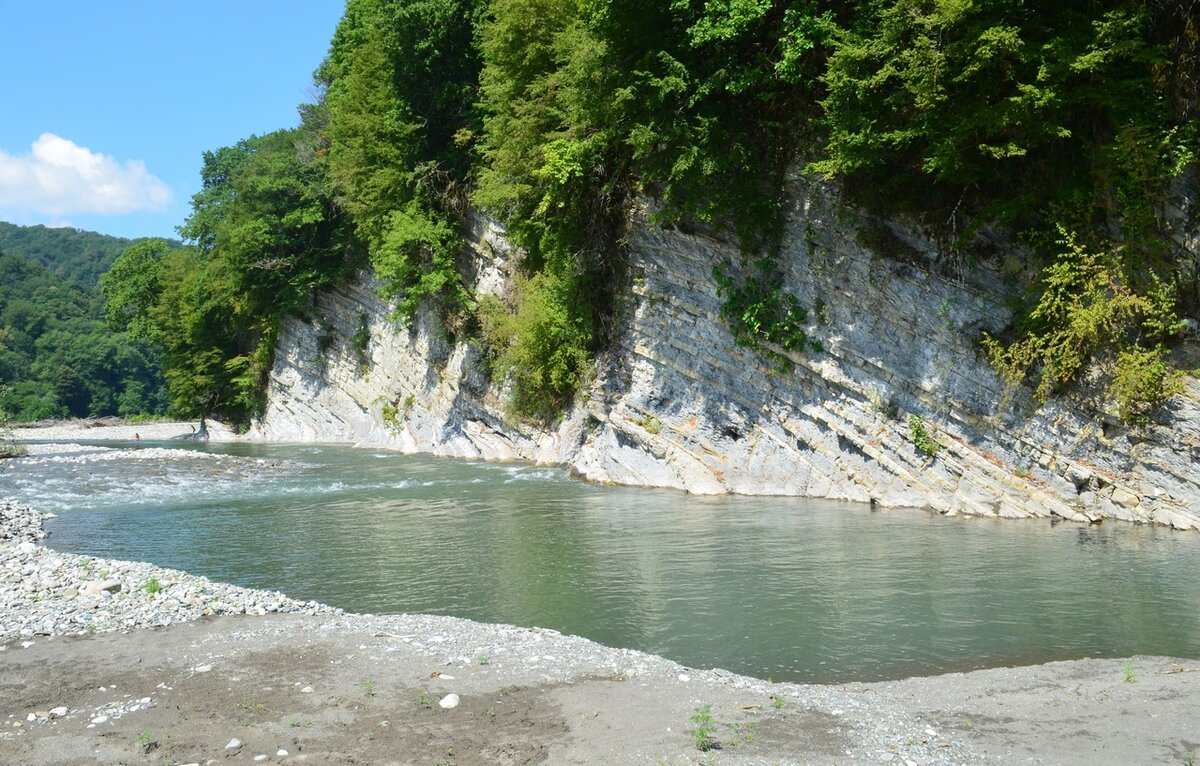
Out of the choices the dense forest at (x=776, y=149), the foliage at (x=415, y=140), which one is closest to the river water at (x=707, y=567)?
the dense forest at (x=776, y=149)

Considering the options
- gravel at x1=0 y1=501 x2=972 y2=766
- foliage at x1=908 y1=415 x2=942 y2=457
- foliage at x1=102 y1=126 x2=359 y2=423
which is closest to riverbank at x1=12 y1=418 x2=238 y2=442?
foliage at x1=102 y1=126 x2=359 y2=423

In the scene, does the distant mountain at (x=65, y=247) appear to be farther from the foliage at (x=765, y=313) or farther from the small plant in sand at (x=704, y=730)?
the small plant in sand at (x=704, y=730)

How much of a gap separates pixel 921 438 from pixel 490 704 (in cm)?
1299

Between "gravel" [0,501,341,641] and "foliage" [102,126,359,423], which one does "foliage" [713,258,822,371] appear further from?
"foliage" [102,126,359,423]

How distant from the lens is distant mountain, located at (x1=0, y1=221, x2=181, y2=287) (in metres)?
150

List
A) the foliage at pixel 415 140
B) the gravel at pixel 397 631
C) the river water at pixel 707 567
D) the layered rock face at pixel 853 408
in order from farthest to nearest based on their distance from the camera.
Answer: the foliage at pixel 415 140 → the layered rock face at pixel 853 408 → the river water at pixel 707 567 → the gravel at pixel 397 631

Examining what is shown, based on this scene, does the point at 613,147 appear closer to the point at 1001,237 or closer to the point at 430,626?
the point at 1001,237

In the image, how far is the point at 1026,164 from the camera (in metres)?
17.6

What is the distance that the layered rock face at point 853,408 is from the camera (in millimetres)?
16828

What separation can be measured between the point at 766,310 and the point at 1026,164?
605cm

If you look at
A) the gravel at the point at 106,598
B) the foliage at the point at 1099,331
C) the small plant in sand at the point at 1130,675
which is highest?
the foliage at the point at 1099,331

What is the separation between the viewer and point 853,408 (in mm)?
20000

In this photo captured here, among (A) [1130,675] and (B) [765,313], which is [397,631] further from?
Answer: (B) [765,313]

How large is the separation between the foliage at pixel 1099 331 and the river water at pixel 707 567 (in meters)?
2.42
